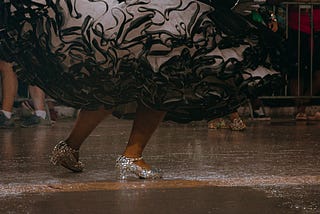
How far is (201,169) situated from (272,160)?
822 mm

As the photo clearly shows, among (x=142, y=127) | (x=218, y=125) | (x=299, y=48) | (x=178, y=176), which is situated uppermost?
(x=299, y=48)

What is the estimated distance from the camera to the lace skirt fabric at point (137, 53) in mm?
5055

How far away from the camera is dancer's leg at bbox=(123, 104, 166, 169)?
5574 millimetres

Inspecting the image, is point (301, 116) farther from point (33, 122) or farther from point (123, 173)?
point (123, 173)

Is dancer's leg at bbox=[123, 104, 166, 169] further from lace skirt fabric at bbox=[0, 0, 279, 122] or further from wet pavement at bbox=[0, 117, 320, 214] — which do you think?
lace skirt fabric at bbox=[0, 0, 279, 122]

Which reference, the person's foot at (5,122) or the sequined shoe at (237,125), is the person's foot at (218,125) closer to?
the sequined shoe at (237,125)

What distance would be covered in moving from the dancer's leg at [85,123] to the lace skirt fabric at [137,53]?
0.56m

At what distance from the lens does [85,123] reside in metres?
5.84

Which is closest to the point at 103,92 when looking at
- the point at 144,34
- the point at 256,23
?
the point at 144,34

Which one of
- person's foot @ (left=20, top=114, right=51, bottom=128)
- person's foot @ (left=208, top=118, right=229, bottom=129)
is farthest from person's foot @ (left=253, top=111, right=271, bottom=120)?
person's foot @ (left=20, top=114, right=51, bottom=128)

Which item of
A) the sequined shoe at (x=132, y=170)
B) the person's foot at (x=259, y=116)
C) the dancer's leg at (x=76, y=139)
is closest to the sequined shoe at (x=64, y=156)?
the dancer's leg at (x=76, y=139)

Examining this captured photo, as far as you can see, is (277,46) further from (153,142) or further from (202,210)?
(153,142)

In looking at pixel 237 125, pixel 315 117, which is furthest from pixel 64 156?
pixel 315 117

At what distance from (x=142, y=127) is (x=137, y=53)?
69cm
